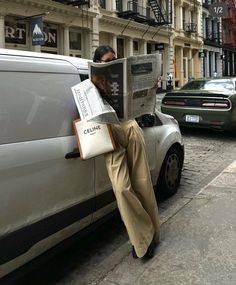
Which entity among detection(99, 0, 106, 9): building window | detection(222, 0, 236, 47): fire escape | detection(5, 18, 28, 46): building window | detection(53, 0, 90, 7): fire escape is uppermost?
detection(222, 0, 236, 47): fire escape

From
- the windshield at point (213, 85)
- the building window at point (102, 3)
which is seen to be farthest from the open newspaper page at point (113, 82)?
the building window at point (102, 3)

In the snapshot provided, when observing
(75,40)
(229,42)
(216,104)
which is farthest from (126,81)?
(229,42)

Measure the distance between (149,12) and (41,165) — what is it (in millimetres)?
29933

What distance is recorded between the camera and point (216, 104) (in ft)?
33.0

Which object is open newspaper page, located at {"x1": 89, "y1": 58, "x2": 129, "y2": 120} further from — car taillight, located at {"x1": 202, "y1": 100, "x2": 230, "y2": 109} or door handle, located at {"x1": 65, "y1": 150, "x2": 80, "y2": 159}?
car taillight, located at {"x1": 202, "y1": 100, "x2": 230, "y2": 109}

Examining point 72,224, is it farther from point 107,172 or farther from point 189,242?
point 189,242

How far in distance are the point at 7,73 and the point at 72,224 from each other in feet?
4.34

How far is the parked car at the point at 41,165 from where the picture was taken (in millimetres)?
3041

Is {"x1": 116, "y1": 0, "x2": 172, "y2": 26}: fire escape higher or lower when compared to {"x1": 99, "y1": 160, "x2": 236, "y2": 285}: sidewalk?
higher

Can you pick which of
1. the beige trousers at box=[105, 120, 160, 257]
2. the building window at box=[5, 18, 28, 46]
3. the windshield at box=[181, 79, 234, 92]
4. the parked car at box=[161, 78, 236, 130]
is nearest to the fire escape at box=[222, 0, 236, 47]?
the building window at box=[5, 18, 28, 46]

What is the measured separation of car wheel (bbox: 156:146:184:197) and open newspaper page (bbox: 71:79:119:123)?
6.61ft

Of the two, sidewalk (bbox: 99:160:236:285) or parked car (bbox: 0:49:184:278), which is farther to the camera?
sidewalk (bbox: 99:160:236:285)

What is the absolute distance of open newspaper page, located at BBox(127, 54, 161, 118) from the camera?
360cm

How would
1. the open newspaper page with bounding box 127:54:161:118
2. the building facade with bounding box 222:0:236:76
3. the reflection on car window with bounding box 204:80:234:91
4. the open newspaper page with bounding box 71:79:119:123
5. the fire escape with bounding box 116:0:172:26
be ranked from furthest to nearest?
the building facade with bounding box 222:0:236:76
the fire escape with bounding box 116:0:172:26
the reflection on car window with bounding box 204:80:234:91
the open newspaper page with bounding box 127:54:161:118
the open newspaper page with bounding box 71:79:119:123
